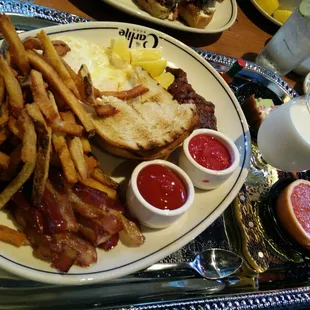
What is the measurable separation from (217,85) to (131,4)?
100cm

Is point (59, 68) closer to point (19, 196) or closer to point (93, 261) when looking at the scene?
point (19, 196)

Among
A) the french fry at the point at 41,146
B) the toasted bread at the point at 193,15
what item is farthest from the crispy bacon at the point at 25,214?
the toasted bread at the point at 193,15

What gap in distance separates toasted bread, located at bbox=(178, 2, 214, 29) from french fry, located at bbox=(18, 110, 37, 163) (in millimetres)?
2079

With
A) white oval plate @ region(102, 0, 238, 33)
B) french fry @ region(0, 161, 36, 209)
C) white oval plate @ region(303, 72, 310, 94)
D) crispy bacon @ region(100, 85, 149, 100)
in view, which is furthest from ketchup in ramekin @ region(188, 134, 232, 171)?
white oval plate @ region(303, 72, 310, 94)

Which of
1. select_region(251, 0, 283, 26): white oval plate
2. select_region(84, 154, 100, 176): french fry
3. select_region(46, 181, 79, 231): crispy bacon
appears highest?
select_region(251, 0, 283, 26): white oval plate

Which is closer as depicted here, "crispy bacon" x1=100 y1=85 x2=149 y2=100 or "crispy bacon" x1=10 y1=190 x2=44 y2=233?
"crispy bacon" x1=10 y1=190 x2=44 y2=233

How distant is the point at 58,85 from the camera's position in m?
1.65

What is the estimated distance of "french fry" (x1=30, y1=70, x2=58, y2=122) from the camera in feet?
4.96

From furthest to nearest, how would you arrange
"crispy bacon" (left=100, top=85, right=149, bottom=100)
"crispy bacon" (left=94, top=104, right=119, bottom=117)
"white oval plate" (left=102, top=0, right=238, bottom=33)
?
"white oval plate" (left=102, top=0, right=238, bottom=33), "crispy bacon" (left=100, top=85, right=149, bottom=100), "crispy bacon" (left=94, top=104, right=119, bottom=117)

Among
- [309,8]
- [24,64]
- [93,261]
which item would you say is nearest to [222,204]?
[93,261]

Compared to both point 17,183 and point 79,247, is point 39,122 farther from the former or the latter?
point 79,247

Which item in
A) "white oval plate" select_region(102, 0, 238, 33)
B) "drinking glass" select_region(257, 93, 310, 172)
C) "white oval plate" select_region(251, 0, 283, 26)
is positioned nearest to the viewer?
"drinking glass" select_region(257, 93, 310, 172)

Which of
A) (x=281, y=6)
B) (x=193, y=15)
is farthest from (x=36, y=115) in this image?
(x=281, y=6)

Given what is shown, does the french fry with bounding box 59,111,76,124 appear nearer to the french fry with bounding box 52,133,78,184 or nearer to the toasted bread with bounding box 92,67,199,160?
the french fry with bounding box 52,133,78,184
